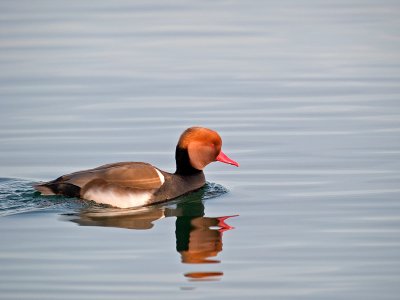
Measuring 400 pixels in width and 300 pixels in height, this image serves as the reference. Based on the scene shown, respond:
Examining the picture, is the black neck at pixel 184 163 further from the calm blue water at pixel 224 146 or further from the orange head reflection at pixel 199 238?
the orange head reflection at pixel 199 238

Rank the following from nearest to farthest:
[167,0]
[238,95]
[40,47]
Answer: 1. [238,95]
2. [40,47]
3. [167,0]

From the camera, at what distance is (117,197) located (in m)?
12.3

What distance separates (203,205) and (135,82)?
6476mm

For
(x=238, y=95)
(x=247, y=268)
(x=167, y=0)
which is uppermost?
(x=167, y=0)

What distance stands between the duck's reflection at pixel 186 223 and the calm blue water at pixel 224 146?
32mm

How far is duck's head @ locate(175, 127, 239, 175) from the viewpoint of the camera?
1305 cm

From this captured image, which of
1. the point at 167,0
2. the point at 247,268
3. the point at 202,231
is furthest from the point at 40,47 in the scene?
the point at 247,268

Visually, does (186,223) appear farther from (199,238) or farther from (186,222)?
(199,238)

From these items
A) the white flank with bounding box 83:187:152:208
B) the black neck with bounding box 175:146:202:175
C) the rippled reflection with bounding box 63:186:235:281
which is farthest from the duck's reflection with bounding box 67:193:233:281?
the black neck with bounding box 175:146:202:175

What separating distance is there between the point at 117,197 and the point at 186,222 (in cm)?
104

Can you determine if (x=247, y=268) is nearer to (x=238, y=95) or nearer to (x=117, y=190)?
(x=117, y=190)

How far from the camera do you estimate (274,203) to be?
1210cm

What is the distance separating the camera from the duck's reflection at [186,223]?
10352 mm

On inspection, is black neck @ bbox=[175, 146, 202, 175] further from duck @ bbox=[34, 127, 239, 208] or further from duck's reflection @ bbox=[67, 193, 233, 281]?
duck's reflection @ bbox=[67, 193, 233, 281]
